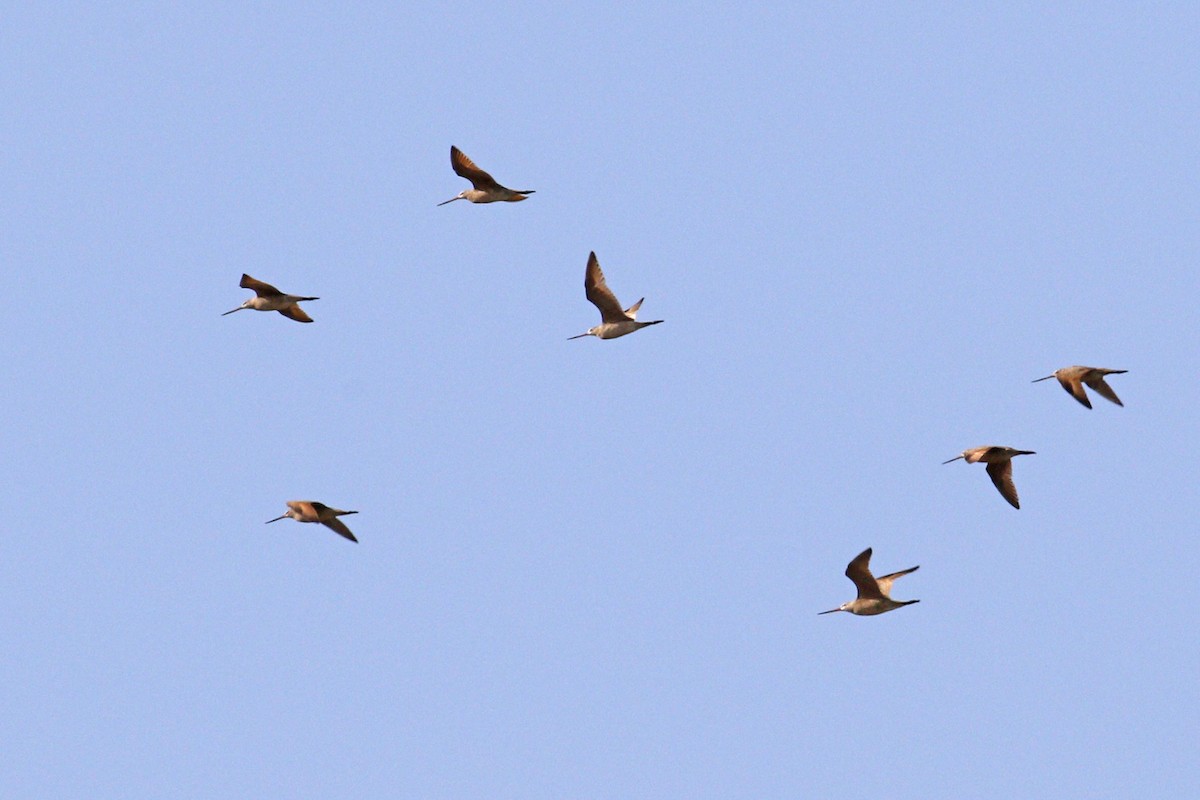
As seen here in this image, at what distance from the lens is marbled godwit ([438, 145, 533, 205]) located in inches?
1243

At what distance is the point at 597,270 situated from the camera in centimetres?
3148

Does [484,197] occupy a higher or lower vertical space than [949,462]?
higher

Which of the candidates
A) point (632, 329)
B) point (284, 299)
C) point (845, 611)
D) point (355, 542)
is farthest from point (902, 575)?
point (284, 299)

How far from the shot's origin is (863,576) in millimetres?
27891

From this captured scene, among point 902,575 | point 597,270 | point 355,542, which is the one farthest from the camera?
point 597,270

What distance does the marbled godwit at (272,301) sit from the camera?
3103cm

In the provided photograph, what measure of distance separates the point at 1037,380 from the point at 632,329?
712 cm

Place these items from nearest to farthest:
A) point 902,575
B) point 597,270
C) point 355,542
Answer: point 355,542 < point 902,575 < point 597,270

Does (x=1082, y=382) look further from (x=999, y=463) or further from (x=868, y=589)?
(x=868, y=589)

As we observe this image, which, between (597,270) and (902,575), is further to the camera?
(597,270)

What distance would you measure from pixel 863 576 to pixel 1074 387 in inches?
187

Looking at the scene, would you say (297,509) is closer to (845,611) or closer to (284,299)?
(284,299)

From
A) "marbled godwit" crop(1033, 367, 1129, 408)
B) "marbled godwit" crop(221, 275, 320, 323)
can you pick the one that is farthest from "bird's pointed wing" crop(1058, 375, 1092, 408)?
"marbled godwit" crop(221, 275, 320, 323)

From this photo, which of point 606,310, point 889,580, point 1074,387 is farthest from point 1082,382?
point 606,310
